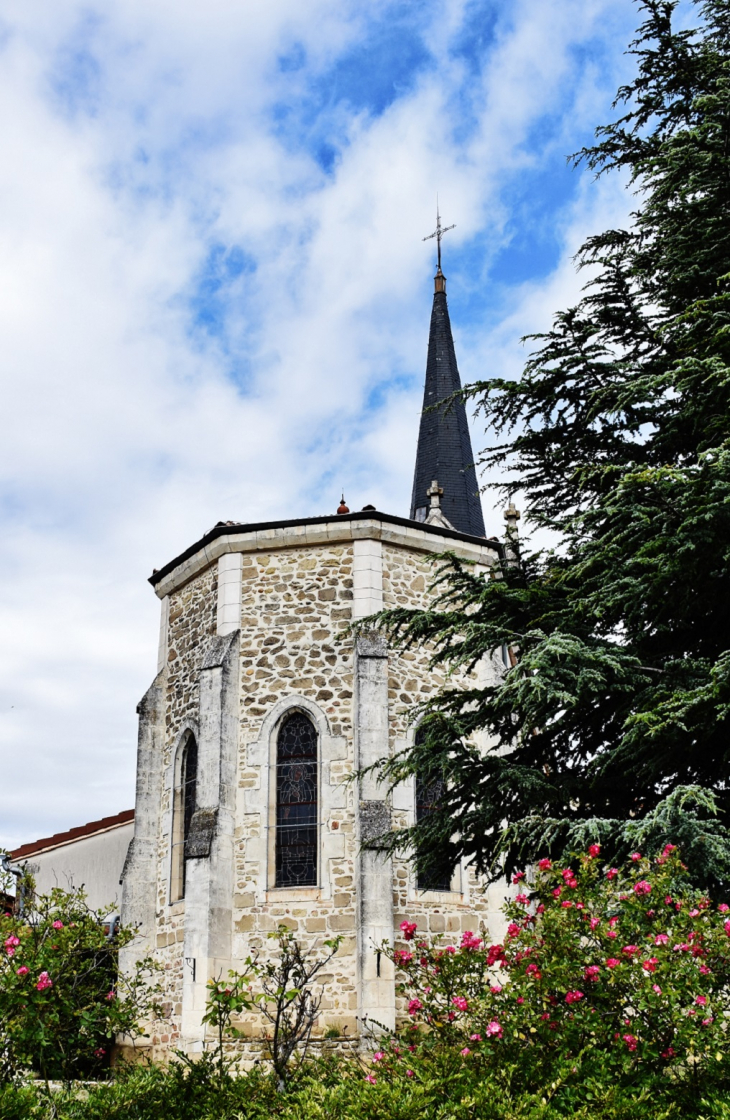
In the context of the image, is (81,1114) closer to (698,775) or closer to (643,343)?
(698,775)

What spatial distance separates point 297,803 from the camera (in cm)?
1227

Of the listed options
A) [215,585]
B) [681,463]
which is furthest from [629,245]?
[215,585]

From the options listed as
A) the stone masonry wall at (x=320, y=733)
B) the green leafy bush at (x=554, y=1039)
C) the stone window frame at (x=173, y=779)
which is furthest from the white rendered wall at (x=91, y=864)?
the green leafy bush at (x=554, y=1039)

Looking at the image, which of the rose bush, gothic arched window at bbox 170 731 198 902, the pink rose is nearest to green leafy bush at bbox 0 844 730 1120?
the rose bush

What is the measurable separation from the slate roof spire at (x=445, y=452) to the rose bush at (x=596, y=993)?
16.5 metres

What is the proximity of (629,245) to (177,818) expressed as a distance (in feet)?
28.8

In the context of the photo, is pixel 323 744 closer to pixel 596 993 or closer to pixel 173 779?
pixel 173 779

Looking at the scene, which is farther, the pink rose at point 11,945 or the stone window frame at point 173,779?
the stone window frame at point 173,779

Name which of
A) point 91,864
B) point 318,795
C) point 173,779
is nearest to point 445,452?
point 91,864

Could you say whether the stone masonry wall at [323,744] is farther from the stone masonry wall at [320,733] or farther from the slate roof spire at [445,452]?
the slate roof spire at [445,452]

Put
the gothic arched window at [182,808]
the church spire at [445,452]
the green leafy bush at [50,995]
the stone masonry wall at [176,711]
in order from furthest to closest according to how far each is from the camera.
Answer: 1. the church spire at [445,452]
2. the gothic arched window at [182,808]
3. the stone masonry wall at [176,711]
4. the green leafy bush at [50,995]

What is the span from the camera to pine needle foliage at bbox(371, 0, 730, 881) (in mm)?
7098

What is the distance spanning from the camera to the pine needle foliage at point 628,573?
7098 millimetres

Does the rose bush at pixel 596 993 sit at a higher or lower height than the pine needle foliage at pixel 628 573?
lower
